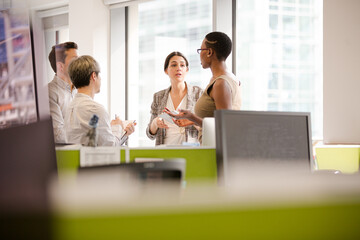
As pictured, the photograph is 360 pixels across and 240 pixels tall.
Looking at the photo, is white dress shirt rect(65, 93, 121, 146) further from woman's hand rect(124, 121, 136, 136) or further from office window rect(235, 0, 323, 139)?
office window rect(235, 0, 323, 139)

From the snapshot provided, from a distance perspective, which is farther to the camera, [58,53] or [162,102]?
[162,102]

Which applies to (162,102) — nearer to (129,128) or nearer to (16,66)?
(129,128)

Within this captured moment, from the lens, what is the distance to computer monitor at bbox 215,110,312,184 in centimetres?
129

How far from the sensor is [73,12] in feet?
18.3

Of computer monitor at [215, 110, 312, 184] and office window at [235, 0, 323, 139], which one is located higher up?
office window at [235, 0, 323, 139]

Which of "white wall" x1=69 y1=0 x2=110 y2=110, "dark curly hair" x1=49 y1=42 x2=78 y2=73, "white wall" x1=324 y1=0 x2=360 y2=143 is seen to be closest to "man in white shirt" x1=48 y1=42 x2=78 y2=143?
"dark curly hair" x1=49 y1=42 x2=78 y2=73

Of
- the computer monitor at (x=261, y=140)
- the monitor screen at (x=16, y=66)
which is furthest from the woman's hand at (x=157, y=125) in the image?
the monitor screen at (x=16, y=66)

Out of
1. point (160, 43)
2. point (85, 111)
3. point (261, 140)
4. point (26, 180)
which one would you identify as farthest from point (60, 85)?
point (160, 43)

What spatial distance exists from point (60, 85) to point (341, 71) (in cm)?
269

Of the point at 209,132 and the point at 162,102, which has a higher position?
the point at 162,102

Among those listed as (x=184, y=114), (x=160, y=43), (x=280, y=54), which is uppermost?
(x=160, y=43)

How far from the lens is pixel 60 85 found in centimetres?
280

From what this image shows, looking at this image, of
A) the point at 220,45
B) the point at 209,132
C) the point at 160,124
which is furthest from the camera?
the point at 160,124

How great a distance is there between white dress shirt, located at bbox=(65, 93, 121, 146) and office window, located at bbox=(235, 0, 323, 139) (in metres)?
2.86
